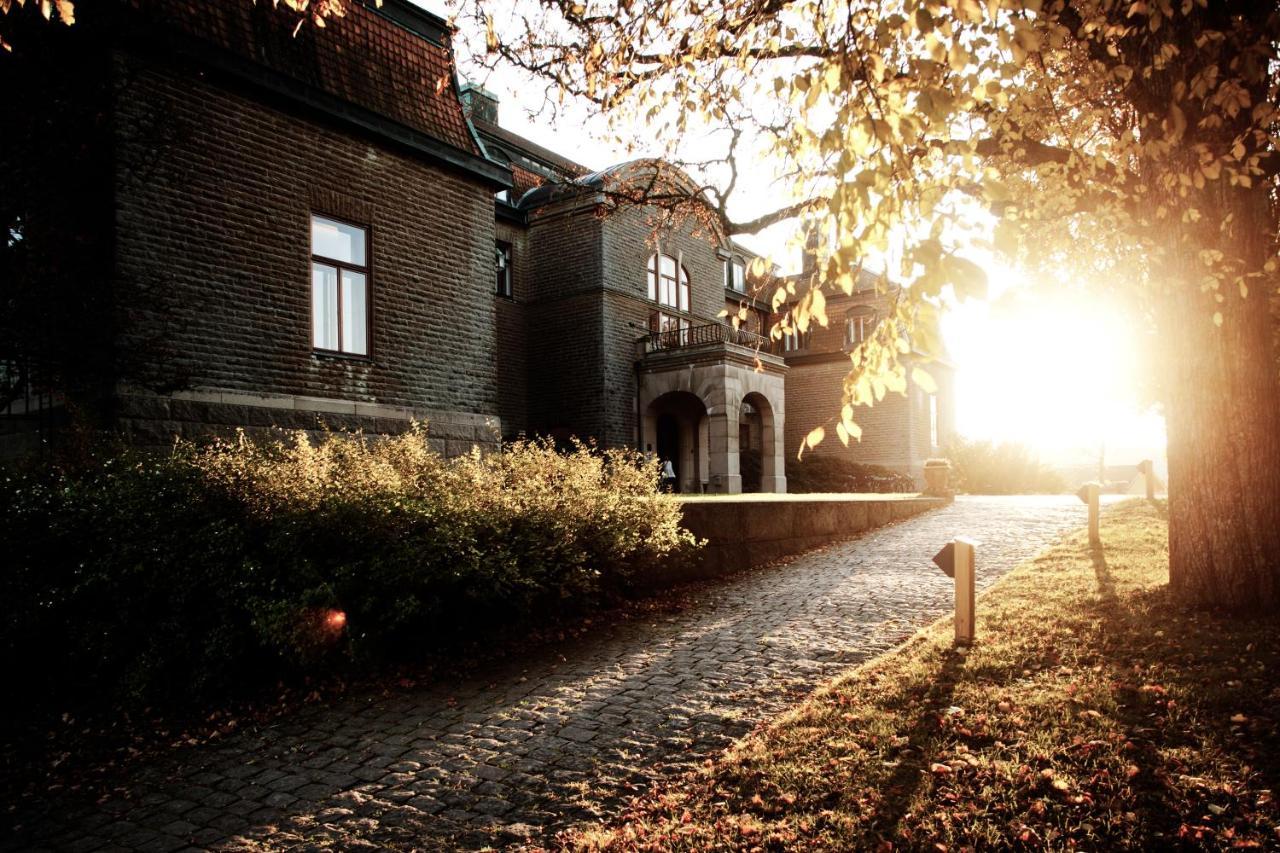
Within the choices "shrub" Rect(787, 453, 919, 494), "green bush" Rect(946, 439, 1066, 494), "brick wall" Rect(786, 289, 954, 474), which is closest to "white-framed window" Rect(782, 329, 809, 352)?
"brick wall" Rect(786, 289, 954, 474)

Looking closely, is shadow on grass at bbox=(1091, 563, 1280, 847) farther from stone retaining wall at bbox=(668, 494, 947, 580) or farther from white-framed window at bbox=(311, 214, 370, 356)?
white-framed window at bbox=(311, 214, 370, 356)

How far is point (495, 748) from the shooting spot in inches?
171

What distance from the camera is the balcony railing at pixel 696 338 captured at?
2162 cm

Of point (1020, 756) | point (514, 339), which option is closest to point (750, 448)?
point (514, 339)

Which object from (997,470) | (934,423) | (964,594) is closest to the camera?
(964,594)

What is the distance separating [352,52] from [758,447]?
66.0ft

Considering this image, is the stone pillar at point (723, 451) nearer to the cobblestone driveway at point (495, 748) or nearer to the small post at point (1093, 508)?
the small post at point (1093, 508)

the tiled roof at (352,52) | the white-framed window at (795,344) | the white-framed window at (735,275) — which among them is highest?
the white-framed window at (735,275)

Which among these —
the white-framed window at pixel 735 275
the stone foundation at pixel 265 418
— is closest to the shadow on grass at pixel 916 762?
the stone foundation at pixel 265 418

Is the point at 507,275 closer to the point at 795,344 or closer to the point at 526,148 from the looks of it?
the point at 526,148

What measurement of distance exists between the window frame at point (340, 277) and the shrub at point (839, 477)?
16588 mm

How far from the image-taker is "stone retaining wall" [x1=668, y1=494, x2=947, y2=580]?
9492 mm

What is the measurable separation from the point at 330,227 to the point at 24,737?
27.4ft

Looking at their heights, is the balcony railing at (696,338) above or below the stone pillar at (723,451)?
above
